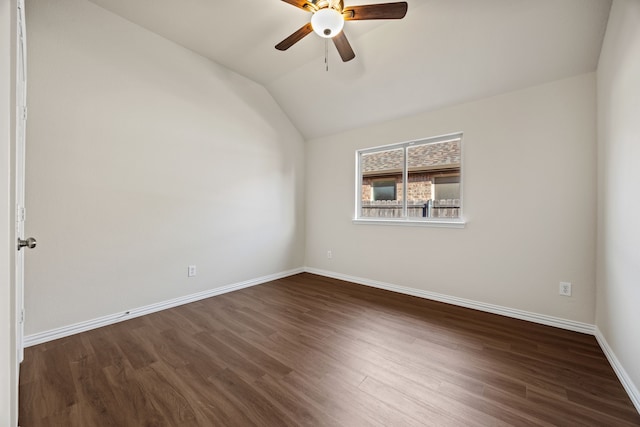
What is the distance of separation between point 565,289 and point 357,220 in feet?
7.50

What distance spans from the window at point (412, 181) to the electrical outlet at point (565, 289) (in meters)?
1.04

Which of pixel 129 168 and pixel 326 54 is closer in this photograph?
pixel 129 168

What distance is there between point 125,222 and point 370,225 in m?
2.84

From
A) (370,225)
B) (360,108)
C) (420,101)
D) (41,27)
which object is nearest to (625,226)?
(420,101)

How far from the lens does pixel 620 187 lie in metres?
1.73

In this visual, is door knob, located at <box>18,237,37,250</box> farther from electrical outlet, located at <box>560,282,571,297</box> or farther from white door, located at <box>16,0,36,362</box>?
electrical outlet, located at <box>560,282,571,297</box>

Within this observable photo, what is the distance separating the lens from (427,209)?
330cm

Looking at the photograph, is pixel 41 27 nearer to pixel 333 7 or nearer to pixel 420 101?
pixel 333 7

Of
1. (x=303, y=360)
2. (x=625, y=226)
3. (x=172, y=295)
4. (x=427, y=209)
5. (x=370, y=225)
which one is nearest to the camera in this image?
(x=625, y=226)

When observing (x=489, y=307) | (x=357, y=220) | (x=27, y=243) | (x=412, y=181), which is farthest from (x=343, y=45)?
(x=489, y=307)

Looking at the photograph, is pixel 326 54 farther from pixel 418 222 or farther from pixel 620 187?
pixel 620 187

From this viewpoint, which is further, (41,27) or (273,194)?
(273,194)

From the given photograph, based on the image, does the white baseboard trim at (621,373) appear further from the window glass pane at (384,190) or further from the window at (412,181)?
the window glass pane at (384,190)

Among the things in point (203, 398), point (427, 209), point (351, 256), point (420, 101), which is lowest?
point (203, 398)
